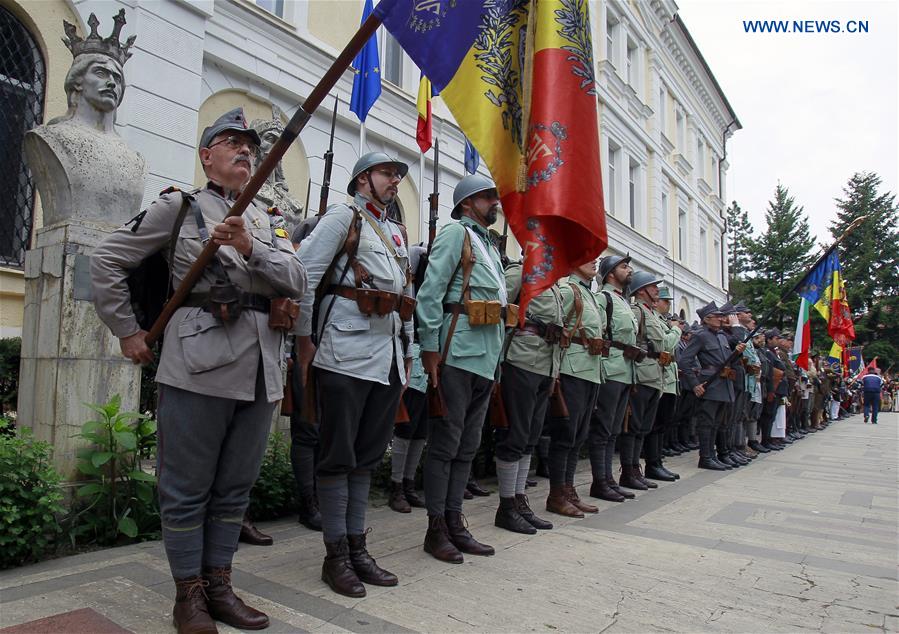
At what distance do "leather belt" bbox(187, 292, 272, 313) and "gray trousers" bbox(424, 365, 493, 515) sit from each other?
132cm

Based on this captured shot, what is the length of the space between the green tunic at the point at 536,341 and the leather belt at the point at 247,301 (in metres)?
2.08

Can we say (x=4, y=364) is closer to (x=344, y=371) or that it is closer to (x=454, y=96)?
(x=344, y=371)

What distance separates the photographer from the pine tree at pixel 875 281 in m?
42.2

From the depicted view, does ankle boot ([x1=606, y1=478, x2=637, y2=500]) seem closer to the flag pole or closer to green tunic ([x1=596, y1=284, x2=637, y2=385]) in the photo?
green tunic ([x1=596, y1=284, x2=637, y2=385])

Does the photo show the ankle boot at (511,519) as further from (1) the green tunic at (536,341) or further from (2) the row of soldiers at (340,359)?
(1) the green tunic at (536,341)

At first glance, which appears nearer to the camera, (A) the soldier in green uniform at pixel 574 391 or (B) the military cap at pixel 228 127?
(B) the military cap at pixel 228 127

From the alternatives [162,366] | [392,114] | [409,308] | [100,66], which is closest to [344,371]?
[409,308]

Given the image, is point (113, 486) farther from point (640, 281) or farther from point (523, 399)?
point (640, 281)

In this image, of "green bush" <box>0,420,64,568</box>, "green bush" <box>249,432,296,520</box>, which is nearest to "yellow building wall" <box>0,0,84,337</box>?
"green bush" <box>249,432,296,520</box>

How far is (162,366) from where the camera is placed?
97.4 inches

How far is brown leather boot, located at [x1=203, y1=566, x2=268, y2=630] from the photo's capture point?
8.07ft

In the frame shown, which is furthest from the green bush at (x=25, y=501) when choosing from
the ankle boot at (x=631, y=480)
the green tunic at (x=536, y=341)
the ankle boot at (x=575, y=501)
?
the ankle boot at (x=631, y=480)

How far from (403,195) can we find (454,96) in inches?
357

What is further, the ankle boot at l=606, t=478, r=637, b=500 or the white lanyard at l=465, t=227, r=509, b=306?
the ankle boot at l=606, t=478, r=637, b=500
